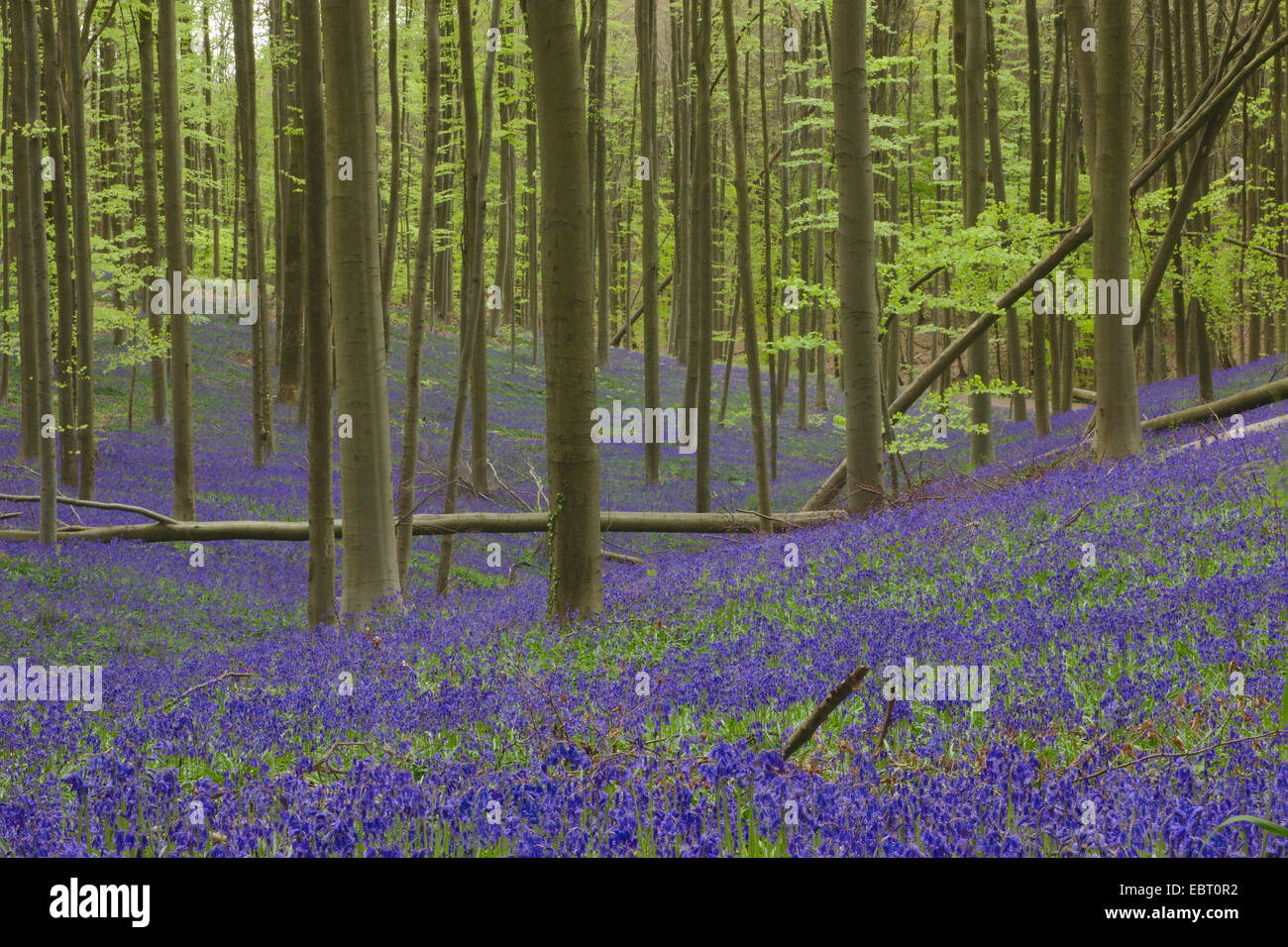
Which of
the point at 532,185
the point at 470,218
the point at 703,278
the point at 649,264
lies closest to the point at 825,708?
the point at 470,218

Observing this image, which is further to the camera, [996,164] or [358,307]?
[996,164]

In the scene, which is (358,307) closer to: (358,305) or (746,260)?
(358,305)

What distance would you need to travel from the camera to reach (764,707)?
4.63m

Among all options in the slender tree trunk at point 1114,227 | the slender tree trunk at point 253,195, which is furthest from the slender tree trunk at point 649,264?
the slender tree trunk at point 1114,227

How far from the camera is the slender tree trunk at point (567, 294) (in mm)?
7496

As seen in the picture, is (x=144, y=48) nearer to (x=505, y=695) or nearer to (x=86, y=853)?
(x=505, y=695)

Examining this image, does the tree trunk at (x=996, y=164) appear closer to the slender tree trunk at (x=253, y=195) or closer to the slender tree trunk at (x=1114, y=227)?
the slender tree trunk at (x=1114, y=227)

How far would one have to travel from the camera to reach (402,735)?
4.50 m

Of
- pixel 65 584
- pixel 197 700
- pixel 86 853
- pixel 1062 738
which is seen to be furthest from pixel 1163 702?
pixel 65 584

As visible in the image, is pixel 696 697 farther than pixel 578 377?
No

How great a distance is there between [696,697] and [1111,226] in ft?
29.7

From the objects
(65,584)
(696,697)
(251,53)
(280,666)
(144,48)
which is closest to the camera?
(696,697)

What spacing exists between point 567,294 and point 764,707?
4117 mm

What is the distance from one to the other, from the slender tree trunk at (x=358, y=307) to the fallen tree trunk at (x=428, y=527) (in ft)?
16.2
